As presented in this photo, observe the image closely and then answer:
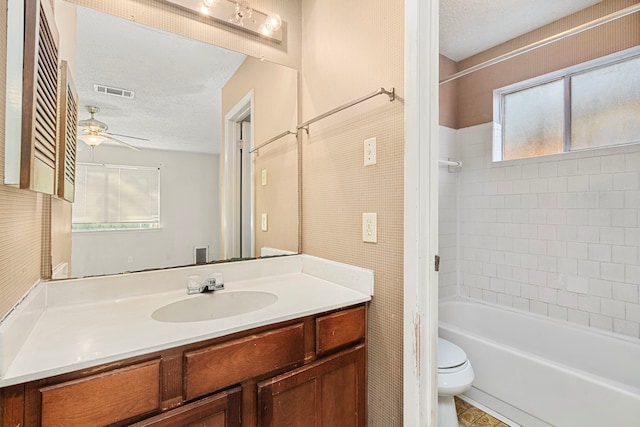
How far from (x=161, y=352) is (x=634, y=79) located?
9.56 feet

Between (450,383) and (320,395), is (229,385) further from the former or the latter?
(450,383)

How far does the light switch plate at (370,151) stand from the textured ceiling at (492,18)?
134 centimetres

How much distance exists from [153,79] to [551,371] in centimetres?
248

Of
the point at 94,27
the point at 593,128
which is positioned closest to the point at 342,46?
the point at 94,27

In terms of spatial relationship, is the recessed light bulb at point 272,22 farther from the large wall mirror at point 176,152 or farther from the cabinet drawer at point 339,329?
the cabinet drawer at point 339,329

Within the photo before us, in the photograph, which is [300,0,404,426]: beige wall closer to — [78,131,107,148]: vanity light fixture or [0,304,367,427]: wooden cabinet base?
[0,304,367,427]: wooden cabinet base

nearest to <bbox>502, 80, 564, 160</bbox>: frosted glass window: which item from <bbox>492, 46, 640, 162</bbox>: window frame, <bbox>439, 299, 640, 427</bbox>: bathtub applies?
<bbox>492, 46, 640, 162</bbox>: window frame

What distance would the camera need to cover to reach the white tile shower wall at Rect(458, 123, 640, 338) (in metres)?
1.88

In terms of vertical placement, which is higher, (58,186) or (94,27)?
(94,27)

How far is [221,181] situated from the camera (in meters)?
1.56

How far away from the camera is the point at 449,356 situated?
5.59ft

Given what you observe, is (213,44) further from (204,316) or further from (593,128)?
(593,128)

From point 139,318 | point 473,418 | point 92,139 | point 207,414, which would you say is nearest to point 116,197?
point 92,139

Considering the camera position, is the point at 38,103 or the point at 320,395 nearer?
the point at 38,103
